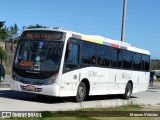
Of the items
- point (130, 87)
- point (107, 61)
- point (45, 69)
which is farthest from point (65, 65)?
point (130, 87)

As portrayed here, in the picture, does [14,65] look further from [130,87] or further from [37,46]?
[130,87]

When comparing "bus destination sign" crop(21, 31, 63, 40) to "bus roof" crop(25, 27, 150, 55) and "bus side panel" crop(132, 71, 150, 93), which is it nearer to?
"bus roof" crop(25, 27, 150, 55)

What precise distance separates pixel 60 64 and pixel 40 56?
0.88m

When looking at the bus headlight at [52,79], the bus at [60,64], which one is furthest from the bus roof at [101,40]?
the bus headlight at [52,79]

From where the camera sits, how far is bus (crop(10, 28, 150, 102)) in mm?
16859

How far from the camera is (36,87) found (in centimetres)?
1692

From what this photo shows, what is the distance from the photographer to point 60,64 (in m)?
16.8

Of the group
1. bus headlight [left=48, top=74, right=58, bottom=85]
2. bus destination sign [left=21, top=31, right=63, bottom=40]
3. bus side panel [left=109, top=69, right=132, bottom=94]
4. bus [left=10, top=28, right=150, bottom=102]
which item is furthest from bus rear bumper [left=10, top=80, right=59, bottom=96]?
bus side panel [left=109, top=69, right=132, bottom=94]

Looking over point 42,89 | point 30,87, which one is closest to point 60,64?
point 42,89

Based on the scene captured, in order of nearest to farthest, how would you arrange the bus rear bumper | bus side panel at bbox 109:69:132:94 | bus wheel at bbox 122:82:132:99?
1. the bus rear bumper
2. bus side panel at bbox 109:69:132:94
3. bus wheel at bbox 122:82:132:99

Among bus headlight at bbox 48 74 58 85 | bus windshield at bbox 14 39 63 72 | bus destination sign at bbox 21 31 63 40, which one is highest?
bus destination sign at bbox 21 31 63 40

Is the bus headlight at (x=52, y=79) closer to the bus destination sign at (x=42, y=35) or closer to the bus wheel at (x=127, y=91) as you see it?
the bus destination sign at (x=42, y=35)

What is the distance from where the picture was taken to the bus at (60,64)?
16.9m

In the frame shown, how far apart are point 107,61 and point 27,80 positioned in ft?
16.3
